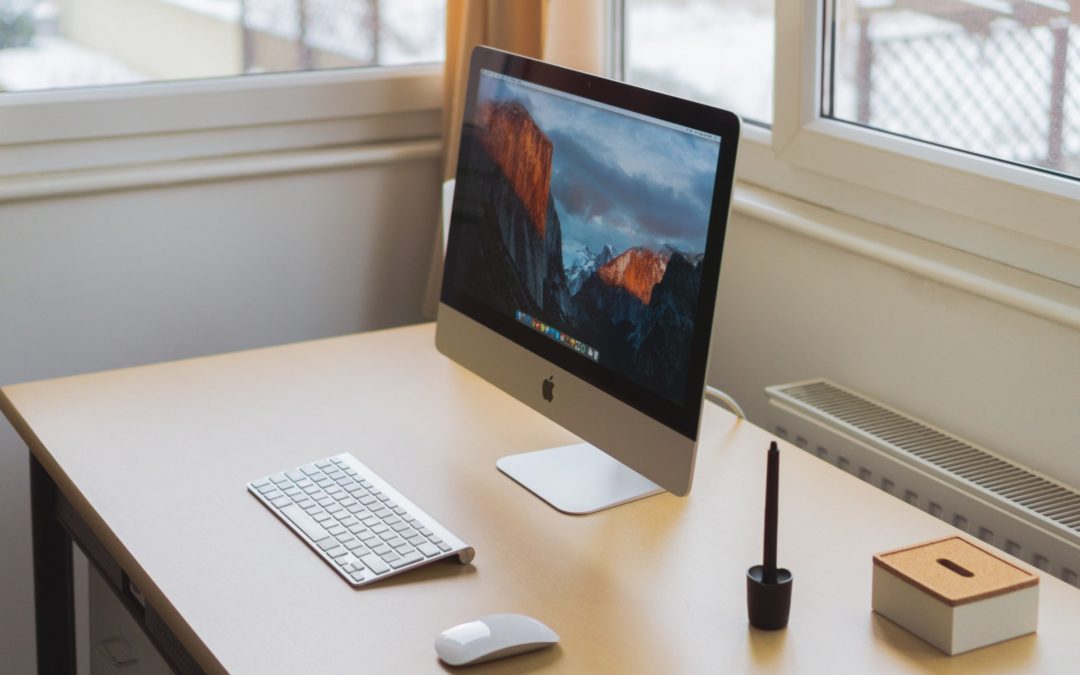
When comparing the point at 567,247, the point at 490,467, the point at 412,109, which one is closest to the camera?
the point at 567,247

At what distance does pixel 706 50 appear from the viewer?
2.13 metres

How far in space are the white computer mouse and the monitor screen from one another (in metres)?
0.27

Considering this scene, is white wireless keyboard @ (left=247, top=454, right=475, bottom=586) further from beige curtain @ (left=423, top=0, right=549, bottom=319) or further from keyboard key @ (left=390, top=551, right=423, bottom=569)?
beige curtain @ (left=423, top=0, right=549, bottom=319)

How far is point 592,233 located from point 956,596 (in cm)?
53

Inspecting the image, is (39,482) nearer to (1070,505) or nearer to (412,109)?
(412,109)

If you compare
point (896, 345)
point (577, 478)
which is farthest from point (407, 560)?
point (896, 345)

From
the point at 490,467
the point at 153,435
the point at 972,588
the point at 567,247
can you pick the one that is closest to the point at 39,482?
the point at 153,435

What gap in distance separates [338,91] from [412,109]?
145mm

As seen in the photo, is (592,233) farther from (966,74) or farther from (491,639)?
(966,74)

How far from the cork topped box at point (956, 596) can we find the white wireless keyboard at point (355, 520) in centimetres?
43

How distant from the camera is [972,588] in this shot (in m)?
1.14

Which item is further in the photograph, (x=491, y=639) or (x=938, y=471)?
(x=938, y=471)

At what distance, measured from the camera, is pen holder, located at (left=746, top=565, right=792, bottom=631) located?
1157 millimetres

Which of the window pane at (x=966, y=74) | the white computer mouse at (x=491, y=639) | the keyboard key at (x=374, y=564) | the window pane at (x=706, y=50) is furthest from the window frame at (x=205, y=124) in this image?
the white computer mouse at (x=491, y=639)
